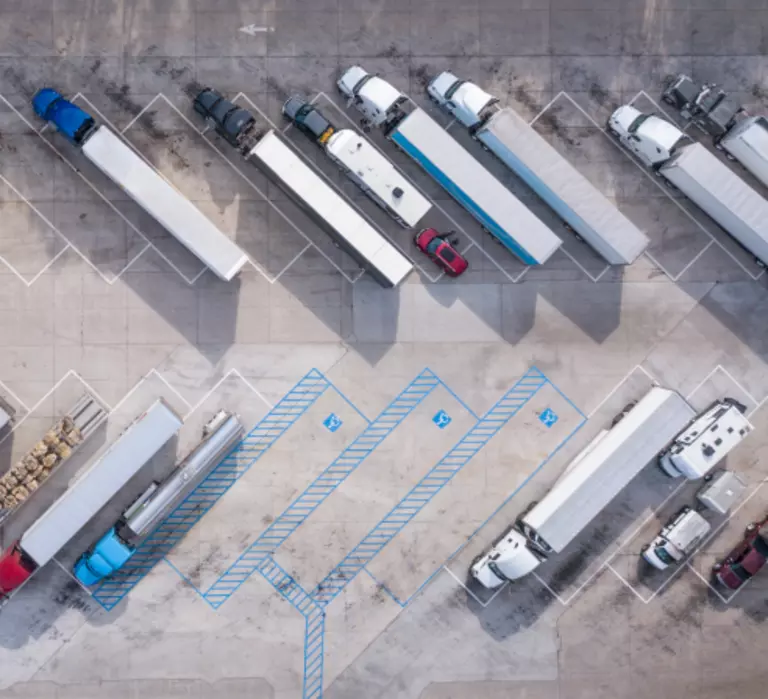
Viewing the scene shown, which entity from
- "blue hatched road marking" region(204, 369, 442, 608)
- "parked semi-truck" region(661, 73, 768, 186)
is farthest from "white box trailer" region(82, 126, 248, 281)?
"parked semi-truck" region(661, 73, 768, 186)

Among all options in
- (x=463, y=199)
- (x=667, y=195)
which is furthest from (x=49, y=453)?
(x=667, y=195)

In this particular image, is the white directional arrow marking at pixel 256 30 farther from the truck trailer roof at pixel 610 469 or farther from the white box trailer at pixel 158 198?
the truck trailer roof at pixel 610 469

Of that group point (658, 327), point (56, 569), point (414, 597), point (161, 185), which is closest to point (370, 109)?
point (161, 185)

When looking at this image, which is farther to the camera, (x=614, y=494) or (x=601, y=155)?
(x=601, y=155)

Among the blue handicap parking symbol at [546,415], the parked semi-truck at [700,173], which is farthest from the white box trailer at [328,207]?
the parked semi-truck at [700,173]

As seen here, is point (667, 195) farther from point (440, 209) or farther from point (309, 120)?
point (309, 120)

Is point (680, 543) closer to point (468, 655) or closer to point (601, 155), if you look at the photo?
point (468, 655)

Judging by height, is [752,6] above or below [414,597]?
above

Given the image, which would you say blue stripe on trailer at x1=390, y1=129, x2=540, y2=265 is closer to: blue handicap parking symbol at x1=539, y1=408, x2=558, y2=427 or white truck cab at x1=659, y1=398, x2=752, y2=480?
blue handicap parking symbol at x1=539, y1=408, x2=558, y2=427
